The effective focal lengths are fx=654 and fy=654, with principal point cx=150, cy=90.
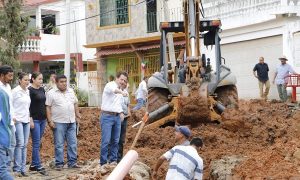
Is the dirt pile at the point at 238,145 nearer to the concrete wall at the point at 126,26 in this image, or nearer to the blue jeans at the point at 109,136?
the blue jeans at the point at 109,136

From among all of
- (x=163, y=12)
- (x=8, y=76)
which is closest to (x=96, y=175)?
(x=8, y=76)

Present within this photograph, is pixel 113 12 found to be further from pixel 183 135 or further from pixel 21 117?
pixel 183 135

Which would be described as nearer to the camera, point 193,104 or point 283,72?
point 193,104

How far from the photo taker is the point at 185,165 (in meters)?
7.98

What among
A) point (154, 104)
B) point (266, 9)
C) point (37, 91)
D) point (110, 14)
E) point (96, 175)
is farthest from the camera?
point (110, 14)

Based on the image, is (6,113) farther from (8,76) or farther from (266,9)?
(266,9)

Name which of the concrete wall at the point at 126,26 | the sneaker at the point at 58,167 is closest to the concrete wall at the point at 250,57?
the concrete wall at the point at 126,26

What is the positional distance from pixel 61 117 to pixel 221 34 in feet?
47.3

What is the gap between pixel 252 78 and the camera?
24250 millimetres

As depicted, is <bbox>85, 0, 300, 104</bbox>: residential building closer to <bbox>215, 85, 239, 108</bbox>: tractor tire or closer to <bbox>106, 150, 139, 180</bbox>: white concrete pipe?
<bbox>215, 85, 239, 108</bbox>: tractor tire

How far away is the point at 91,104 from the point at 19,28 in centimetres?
1599

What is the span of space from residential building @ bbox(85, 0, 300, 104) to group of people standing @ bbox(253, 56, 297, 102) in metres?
0.50

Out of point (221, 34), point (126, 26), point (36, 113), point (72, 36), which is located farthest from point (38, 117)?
point (72, 36)

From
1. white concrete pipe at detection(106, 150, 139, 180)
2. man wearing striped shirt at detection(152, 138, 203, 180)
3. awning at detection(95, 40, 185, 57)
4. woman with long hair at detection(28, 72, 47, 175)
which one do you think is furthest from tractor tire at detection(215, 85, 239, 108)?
awning at detection(95, 40, 185, 57)
